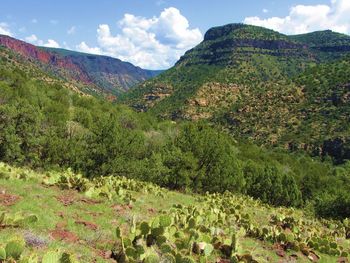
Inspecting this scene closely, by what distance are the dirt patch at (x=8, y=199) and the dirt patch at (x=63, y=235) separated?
108 inches

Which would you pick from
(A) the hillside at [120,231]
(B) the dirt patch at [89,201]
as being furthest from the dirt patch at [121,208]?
(B) the dirt patch at [89,201]

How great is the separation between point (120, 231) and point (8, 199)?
4956 millimetres

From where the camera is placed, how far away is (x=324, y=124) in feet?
391

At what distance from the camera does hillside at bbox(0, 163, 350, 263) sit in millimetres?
9125

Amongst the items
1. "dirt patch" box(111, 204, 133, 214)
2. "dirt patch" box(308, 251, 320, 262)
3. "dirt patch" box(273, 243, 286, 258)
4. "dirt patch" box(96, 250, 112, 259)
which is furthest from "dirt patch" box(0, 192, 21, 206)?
"dirt patch" box(308, 251, 320, 262)

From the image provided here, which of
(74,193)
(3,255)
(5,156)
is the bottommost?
(5,156)

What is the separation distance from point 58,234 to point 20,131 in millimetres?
37763

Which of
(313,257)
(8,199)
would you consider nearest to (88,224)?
(8,199)

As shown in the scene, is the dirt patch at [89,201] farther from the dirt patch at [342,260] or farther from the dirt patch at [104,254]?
the dirt patch at [342,260]

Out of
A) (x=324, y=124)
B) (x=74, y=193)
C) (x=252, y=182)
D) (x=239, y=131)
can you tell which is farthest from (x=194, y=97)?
(x=74, y=193)

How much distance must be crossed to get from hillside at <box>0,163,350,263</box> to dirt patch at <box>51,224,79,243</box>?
26 mm

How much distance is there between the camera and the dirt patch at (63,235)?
32.6 feet

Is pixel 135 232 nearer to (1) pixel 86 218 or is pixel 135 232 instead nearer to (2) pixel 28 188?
(1) pixel 86 218

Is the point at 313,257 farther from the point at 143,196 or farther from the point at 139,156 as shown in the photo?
the point at 139,156
